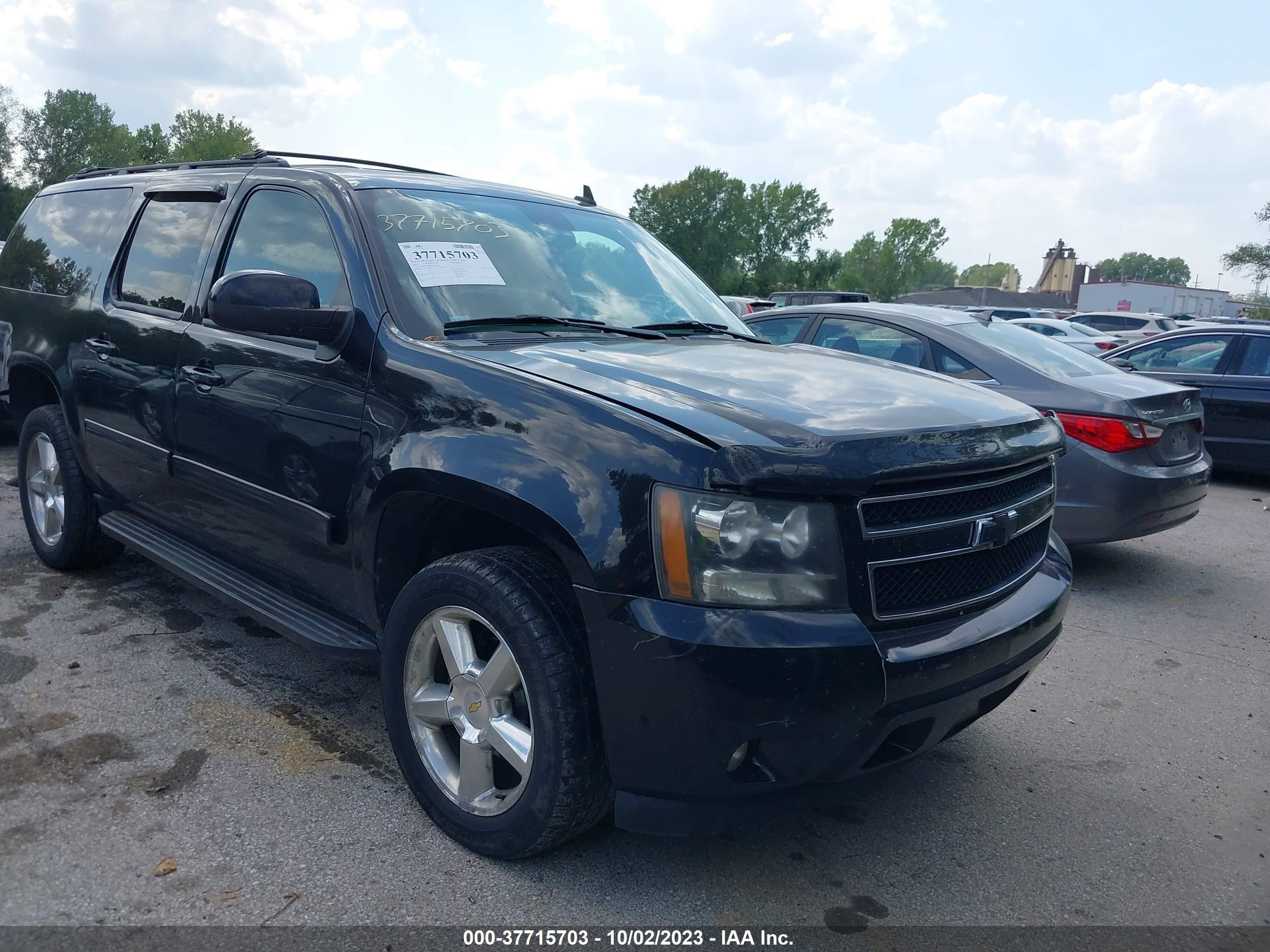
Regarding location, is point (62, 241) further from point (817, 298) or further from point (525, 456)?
point (817, 298)

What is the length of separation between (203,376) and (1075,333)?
2374cm

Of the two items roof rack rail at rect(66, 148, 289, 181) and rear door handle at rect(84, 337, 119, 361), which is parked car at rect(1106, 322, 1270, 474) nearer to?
roof rack rail at rect(66, 148, 289, 181)

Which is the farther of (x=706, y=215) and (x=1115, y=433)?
(x=706, y=215)

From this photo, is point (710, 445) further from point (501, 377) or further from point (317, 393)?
point (317, 393)

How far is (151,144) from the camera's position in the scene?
94.1 meters

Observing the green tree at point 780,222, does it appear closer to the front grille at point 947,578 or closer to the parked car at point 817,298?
the parked car at point 817,298

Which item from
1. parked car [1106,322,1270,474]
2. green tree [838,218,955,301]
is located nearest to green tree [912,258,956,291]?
green tree [838,218,955,301]

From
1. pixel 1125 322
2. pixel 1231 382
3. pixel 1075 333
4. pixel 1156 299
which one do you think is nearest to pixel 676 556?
pixel 1231 382

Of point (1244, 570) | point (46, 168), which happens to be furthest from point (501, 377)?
point (46, 168)

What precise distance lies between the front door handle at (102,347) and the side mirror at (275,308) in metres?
1.45

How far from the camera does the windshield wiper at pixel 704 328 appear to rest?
12.0 ft

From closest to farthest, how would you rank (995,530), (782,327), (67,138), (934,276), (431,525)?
1. (995,530)
2. (431,525)
3. (782,327)
4. (67,138)
5. (934,276)

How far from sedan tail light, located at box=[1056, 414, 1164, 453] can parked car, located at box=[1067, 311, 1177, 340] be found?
74.7 feet

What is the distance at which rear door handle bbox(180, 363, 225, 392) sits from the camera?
11.8 feet
